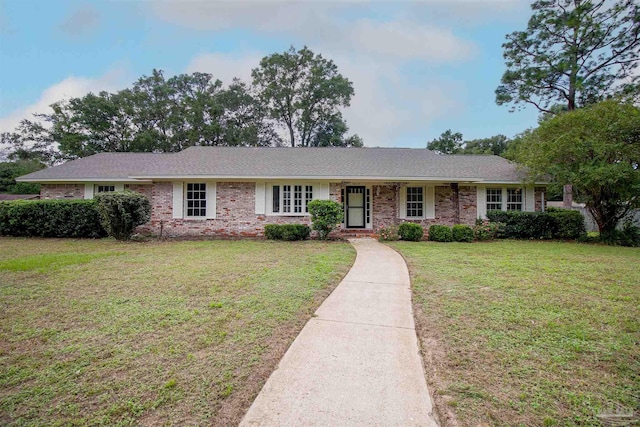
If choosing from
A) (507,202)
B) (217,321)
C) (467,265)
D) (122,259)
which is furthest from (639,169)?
(122,259)

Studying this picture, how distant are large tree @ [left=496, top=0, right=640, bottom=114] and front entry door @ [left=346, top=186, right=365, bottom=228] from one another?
14.1 meters

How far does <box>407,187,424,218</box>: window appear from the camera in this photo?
13359mm

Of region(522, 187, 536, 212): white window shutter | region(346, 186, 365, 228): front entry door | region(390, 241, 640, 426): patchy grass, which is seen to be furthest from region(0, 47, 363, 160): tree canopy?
A: region(390, 241, 640, 426): patchy grass

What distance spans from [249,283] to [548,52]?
22.8 m

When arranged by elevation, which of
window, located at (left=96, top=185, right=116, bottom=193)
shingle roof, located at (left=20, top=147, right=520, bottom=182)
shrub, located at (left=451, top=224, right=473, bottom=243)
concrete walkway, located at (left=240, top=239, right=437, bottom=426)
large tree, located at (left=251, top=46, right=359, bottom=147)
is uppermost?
large tree, located at (left=251, top=46, right=359, bottom=147)

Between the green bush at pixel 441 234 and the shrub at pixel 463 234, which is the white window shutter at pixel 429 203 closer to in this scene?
the green bush at pixel 441 234

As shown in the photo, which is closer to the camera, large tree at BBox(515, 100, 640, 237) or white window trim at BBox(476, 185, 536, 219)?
large tree at BBox(515, 100, 640, 237)

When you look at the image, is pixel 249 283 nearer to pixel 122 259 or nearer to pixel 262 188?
pixel 122 259

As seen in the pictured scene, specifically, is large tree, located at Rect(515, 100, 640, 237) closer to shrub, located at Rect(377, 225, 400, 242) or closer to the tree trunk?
the tree trunk

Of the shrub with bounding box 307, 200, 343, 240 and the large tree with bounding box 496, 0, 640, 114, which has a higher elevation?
the large tree with bounding box 496, 0, 640, 114

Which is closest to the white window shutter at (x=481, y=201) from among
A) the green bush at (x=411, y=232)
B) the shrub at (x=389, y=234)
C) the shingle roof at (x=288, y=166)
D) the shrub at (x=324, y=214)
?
the shingle roof at (x=288, y=166)

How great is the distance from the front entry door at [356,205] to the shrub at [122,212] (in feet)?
27.8

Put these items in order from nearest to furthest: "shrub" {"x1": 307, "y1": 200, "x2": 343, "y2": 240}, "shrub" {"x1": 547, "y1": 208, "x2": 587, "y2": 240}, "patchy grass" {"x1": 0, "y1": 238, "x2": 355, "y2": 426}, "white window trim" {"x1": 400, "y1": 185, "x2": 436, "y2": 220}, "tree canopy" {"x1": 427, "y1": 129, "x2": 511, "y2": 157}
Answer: "patchy grass" {"x1": 0, "y1": 238, "x2": 355, "y2": 426} < "shrub" {"x1": 307, "y1": 200, "x2": 343, "y2": 240} < "shrub" {"x1": 547, "y1": 208, "x2": 587, "y2": 240} < "white window trim" {"x1": 400, "y1": 185, "x2": 436, "y2": 220} < "tree canopy" {"x1": 427, "y1": 129, "x2": 511, "y2": 157}

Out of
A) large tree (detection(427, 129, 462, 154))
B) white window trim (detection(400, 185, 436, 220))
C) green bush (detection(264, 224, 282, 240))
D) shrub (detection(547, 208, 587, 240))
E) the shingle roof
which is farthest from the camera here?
large tree (detection(427, 129, 462, 154))
